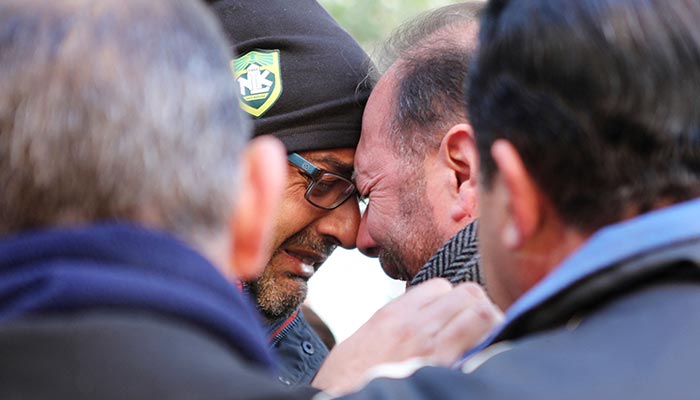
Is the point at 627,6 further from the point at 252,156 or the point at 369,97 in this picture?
the point at 369,97

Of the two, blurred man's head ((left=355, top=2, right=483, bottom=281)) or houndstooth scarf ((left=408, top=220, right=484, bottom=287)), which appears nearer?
houndstooth scarf ((left=408, top=220, right=484, bottom=287))

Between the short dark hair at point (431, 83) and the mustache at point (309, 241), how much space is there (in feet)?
2.04

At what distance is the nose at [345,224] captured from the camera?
12.0 feet

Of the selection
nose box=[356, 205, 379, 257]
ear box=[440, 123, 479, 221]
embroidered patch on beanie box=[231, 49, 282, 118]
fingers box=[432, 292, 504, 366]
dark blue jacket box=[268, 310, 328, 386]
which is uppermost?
fingers box=[432, 292, 504, 366]

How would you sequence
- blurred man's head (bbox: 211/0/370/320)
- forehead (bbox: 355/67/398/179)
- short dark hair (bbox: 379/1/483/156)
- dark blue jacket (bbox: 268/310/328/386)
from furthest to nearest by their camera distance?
dark blue jacket (bbox: 268/310/328/386)
blurred man's head (bbox: 211/0/370/320)
forehead (bbox: 355/67/398/179)
short dark hair (bbox: 379/1/483/156)

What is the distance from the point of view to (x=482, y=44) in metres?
1.80

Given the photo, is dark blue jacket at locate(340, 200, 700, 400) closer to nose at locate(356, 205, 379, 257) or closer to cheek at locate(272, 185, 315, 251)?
nose at locate(356, 205, 379, 257)

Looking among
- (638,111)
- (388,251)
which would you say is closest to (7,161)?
(638,111)

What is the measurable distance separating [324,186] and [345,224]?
0.15 metres

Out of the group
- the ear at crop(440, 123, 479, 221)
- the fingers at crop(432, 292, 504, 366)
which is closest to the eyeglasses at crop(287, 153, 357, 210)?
the ear at crop(440, 123, 479, 221)

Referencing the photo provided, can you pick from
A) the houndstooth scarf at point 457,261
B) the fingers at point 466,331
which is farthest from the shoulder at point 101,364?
the houndstooth scarf at point 457,261

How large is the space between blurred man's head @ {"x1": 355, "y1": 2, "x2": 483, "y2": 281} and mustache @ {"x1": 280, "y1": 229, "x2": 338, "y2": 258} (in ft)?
1.12

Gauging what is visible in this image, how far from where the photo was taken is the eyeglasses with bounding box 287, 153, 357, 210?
11.8 ft

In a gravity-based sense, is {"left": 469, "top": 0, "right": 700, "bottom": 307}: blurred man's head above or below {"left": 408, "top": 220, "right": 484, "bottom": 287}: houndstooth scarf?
above
